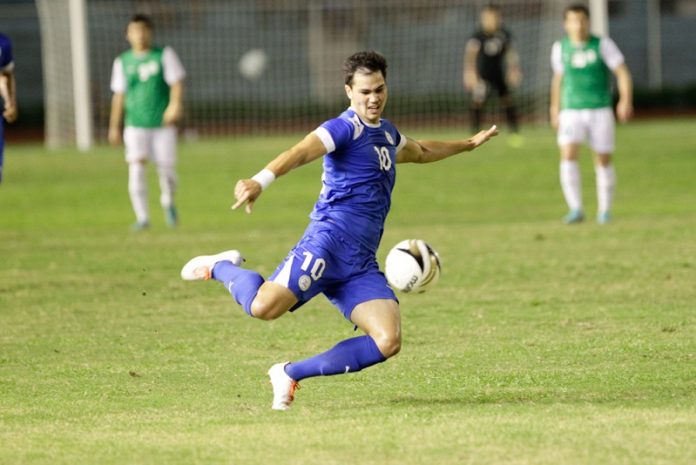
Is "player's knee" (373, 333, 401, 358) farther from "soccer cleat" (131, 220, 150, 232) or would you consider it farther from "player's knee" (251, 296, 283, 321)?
"soccer cleat" (131, 220, 150, 232)

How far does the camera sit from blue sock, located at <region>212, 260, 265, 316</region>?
24.6 ft

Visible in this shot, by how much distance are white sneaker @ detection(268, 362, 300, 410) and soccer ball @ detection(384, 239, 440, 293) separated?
0.79 meters

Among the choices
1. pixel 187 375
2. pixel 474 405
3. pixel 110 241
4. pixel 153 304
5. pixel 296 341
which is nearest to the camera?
pixel 474 405

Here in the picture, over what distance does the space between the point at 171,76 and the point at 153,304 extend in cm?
643

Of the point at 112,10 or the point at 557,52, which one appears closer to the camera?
the point at 557,52

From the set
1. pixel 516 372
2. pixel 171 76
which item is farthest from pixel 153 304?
pixel 171 76

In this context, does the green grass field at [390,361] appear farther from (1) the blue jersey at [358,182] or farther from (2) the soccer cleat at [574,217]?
(1) the blue jersey at [358,182]

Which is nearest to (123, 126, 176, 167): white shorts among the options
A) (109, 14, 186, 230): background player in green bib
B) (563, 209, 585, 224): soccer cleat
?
(109, 14, 186, 230): background player in green bib

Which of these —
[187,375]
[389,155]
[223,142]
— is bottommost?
[223,142]

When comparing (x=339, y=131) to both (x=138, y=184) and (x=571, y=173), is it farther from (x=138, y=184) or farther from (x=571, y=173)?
(x=138, y=184)

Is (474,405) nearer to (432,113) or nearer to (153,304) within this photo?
(153,304)

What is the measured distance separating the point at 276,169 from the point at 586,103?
10.5m

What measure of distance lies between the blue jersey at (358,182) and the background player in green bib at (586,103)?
9340mm

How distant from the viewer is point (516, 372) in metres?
8.20
